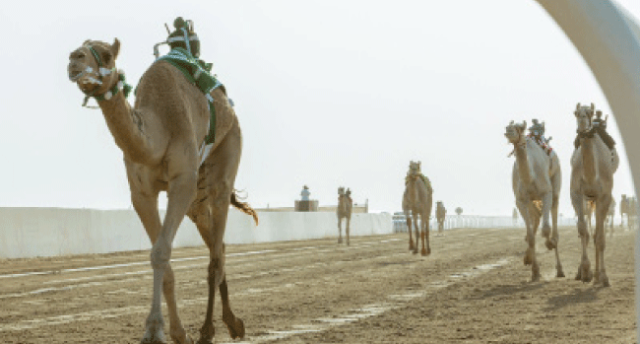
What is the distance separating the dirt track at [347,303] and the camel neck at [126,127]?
8.04 ft

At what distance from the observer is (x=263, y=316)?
12.7m

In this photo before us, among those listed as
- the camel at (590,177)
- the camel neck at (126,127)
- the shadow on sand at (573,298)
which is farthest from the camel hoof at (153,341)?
the camel at (590,177)

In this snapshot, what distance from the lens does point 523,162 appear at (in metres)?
20.5

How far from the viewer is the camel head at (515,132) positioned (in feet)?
66.5

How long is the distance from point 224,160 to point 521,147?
11.2 meters

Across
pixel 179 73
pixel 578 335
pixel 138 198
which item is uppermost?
pixel 179 73

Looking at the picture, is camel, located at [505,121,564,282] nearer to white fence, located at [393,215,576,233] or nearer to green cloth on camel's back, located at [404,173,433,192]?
green cloth on camel's back, located at [404,173,433,192]

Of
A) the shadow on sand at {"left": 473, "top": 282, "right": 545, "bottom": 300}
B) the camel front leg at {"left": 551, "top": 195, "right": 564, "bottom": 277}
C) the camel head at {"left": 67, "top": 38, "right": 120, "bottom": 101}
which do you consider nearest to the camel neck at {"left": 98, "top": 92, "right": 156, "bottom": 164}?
the camel head at {"left": 67, "top": 38, "right": 120, "bottom": 101}

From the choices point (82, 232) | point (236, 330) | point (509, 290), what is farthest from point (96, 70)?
point (82, 232)

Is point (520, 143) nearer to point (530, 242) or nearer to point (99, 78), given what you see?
point (530, 242)

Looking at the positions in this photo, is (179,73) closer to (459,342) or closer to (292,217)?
(459,342)

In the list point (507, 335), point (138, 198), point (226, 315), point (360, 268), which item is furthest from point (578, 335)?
point (360, 268)

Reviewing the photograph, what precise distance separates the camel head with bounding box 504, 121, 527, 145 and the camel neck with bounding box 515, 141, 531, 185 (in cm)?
14

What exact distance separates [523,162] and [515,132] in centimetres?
64
